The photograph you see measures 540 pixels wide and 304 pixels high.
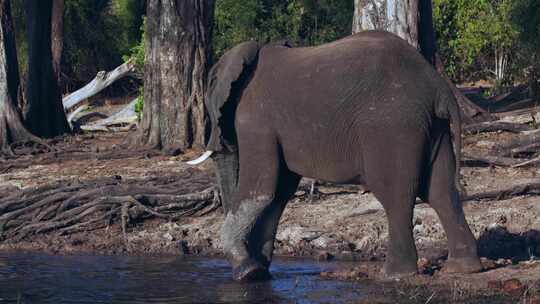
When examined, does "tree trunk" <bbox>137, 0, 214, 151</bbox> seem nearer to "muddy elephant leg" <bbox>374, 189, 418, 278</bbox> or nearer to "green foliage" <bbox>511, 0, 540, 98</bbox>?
"green foliage" <bbox>511, 0, 540, 98</bbox>

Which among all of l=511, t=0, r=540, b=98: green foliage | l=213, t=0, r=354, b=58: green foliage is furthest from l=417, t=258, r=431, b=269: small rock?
l=213, t=0, r=354, b=58: green foliage

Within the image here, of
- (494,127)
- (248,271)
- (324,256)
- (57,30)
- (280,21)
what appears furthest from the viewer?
(280,21)

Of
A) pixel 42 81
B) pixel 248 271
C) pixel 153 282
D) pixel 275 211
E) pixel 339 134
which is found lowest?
pixel 153 282

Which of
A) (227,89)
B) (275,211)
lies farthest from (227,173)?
(227,89)

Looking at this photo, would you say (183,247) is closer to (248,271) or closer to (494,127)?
(248,271)

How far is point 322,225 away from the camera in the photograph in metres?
11.7

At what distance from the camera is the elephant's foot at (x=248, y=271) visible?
941 cm

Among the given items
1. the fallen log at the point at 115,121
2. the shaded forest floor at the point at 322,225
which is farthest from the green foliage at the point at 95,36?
the shaded forest floor at the point at 322,225

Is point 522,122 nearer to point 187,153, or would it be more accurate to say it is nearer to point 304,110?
point 187,153

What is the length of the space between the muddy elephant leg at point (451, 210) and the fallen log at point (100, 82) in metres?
14.1

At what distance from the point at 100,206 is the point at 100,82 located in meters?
10.1

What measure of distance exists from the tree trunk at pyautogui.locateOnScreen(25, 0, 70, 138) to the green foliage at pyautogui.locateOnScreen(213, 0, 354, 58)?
5447 mm

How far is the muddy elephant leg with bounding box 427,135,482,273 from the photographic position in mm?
9023

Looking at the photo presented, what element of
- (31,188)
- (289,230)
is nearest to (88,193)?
(31,188)
